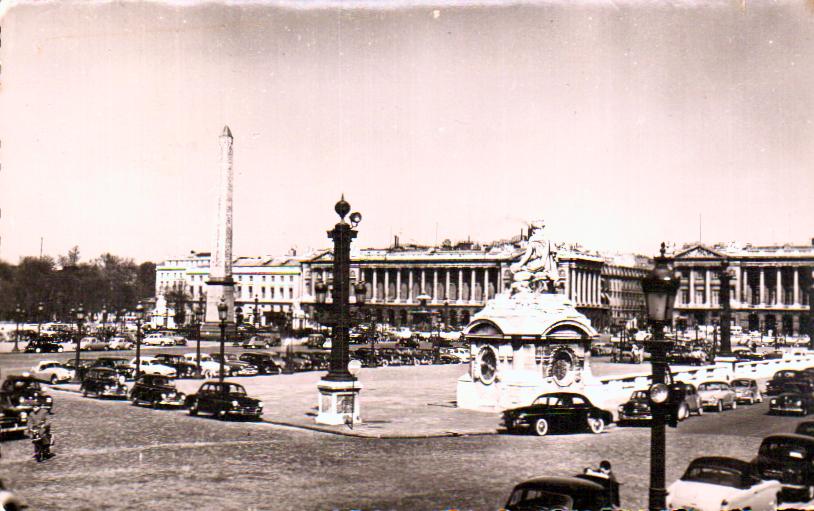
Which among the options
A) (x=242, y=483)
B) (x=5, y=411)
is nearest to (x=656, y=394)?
(x=242, y=483)

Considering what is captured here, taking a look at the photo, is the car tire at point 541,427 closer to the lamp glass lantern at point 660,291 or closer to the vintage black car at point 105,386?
the lamp glass lantern at point 660,291

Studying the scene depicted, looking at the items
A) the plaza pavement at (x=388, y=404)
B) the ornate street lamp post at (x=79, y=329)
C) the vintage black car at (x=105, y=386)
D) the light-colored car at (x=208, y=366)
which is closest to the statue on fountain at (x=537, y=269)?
the plaza pavement at (x=388, y=404)

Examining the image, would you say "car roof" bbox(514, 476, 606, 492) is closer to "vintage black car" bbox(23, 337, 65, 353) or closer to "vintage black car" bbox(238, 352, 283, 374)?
"vintage black car" bbox(238, 352, 283, 374)

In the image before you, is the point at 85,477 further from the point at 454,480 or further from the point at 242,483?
the point at 454,480

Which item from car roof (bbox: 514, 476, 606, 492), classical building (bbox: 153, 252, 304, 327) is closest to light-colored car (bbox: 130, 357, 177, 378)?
car roof (bbox: 514, 476, 606, 492)

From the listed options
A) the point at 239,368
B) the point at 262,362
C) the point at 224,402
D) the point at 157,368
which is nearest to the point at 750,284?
the point at 262,362

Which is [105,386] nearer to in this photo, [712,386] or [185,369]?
[185,369]
